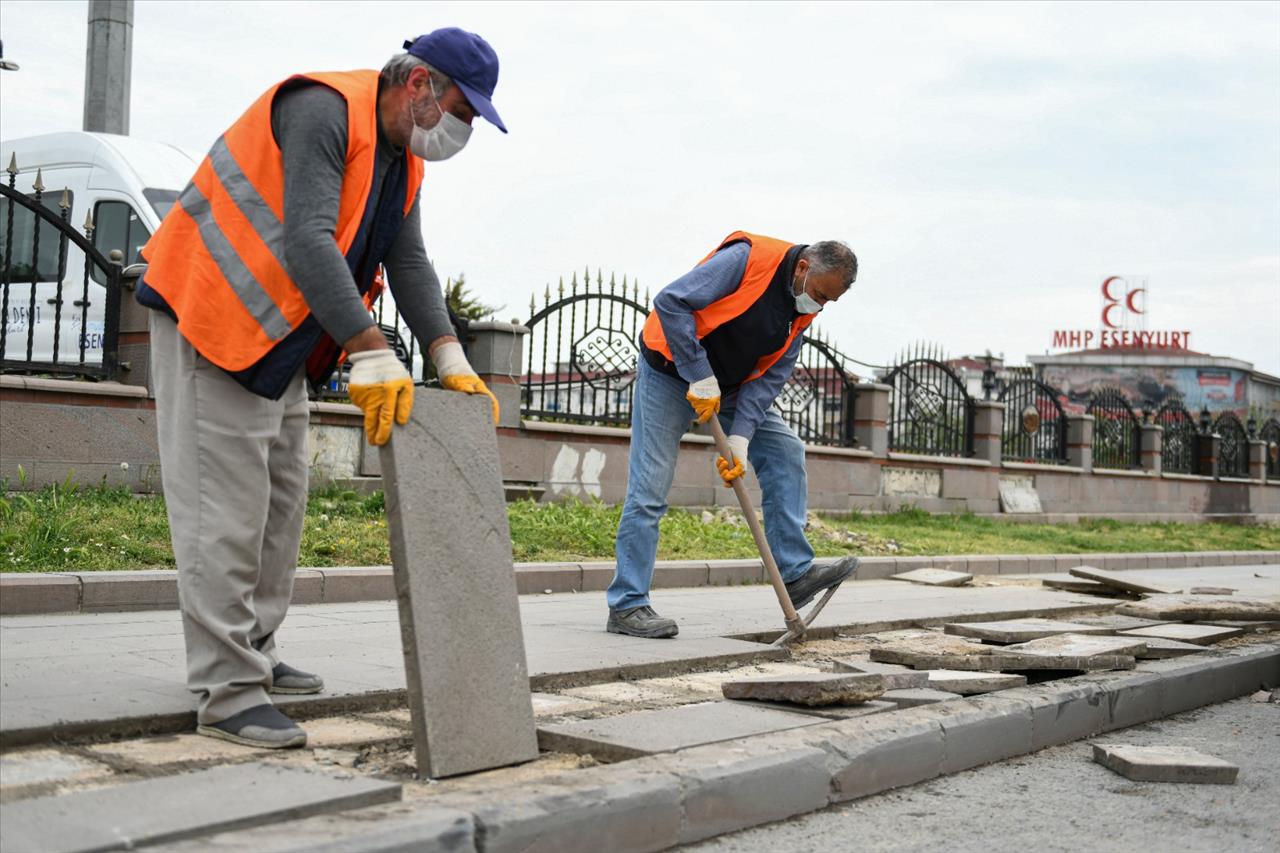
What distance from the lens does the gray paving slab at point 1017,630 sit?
626cm

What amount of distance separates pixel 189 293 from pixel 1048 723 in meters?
3.18

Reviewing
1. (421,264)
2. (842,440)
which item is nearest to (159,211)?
(842,440)

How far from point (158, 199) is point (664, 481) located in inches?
365

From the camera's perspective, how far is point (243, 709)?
3424 mm

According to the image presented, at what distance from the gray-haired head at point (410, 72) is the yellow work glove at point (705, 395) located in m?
2.37

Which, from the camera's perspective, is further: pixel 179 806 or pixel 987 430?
pixel 987 430

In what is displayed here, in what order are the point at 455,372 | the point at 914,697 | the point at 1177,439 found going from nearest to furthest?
the point at 455,372, the point at 914,697, the point at 1177,439

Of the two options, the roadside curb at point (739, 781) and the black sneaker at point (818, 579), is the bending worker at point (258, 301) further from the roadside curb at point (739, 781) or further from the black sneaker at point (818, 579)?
the black sneaker at point (818, 579)

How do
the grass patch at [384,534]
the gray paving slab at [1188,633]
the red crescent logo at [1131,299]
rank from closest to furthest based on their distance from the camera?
the gray paving slab at [1188,633] < the grass patch at [384,534] < the red crescent logo at [1131,299]

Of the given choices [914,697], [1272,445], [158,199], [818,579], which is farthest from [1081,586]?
[1272,445]

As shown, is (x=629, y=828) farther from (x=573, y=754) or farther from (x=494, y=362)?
(x=494, y=362)

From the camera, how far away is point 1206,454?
27.8 meters

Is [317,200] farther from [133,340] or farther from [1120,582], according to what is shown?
[1120,582]

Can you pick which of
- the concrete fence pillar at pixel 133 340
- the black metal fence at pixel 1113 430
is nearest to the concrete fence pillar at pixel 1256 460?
the black metal fence at pixel 1113 430
